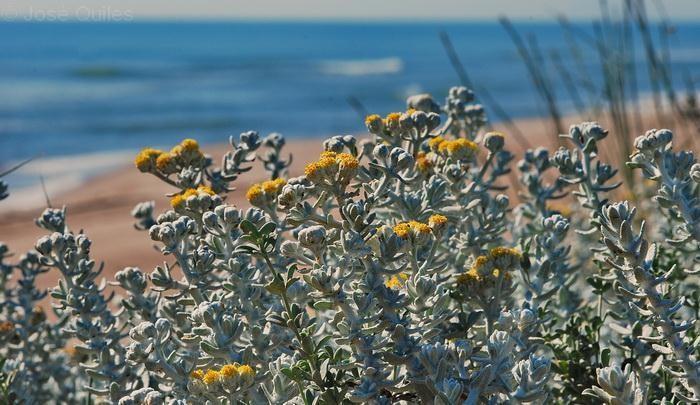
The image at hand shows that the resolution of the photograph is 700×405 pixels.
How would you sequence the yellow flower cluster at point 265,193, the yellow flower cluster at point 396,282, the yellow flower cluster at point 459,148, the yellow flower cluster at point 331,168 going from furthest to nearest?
the yellow flower cluster at point 459,148
the yellow flower cluster at point 265,193
the yellow flower cluster at point 396,282
the yellow flower cluster at point 331,168

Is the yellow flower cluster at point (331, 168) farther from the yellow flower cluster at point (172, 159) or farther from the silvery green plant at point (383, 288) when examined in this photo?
the yellow flower cluster at point (172, 159)

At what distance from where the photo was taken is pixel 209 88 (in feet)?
116

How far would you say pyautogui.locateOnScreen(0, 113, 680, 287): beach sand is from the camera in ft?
33.2

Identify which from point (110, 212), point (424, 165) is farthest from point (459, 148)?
point (110, 212)

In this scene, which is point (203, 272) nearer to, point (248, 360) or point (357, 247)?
point (248, 360)

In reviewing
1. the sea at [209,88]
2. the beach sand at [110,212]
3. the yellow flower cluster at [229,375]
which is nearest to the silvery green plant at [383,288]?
the yellow flower cluster at [229,375]

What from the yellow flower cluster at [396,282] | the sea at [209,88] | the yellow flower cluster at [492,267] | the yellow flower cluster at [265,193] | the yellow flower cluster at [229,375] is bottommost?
the yellow flower cluster at [229,375]

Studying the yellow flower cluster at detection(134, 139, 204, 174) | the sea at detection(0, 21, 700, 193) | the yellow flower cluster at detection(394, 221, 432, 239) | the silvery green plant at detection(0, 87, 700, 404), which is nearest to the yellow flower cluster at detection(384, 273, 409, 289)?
the silvery green plant at detection(0, 87, 700, 404)

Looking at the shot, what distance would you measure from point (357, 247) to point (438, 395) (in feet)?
1.31

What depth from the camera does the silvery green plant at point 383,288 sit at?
7.29 ft

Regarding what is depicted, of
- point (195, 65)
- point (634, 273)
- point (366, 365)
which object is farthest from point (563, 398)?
point (195, 65)

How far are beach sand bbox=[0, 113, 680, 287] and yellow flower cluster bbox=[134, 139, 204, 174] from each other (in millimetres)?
5041

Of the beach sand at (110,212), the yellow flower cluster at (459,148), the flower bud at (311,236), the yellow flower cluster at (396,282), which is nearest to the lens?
the flower bud at (311,236)

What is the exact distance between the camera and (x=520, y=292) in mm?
3561
